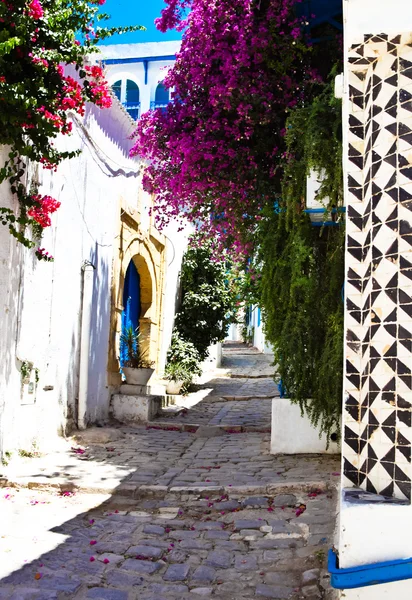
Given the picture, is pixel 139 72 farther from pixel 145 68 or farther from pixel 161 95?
pixel 161 95

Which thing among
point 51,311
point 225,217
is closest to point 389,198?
point 225,217

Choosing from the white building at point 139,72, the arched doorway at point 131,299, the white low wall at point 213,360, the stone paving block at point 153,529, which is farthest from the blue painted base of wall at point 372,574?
the white building at point 139,72

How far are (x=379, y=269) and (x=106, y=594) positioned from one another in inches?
82.7

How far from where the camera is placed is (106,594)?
3203mm

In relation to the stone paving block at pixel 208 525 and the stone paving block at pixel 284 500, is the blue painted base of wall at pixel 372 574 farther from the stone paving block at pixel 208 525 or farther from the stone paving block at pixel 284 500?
the stone paving block at pixel 284 500

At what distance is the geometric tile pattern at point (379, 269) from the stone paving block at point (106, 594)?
4.44 ft

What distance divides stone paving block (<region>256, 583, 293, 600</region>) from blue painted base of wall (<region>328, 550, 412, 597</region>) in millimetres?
890

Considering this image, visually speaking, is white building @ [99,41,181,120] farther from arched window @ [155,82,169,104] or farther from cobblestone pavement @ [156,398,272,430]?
cobblestone pavement @ [156,398,272,430]

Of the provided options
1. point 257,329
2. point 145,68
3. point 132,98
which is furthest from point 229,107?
point 257,329

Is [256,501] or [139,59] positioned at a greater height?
[139,59]

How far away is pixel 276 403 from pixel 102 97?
3.48 m

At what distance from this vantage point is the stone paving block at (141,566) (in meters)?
3.59

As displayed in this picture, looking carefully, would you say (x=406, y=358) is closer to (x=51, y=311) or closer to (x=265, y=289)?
(x=265, y=289)

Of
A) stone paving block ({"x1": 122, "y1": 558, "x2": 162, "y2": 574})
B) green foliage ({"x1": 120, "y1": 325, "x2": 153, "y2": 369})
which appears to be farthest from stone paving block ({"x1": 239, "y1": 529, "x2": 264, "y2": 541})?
green foliage ({"x1": 120, "y1": 325, "x2": 153, "y2": 369})
